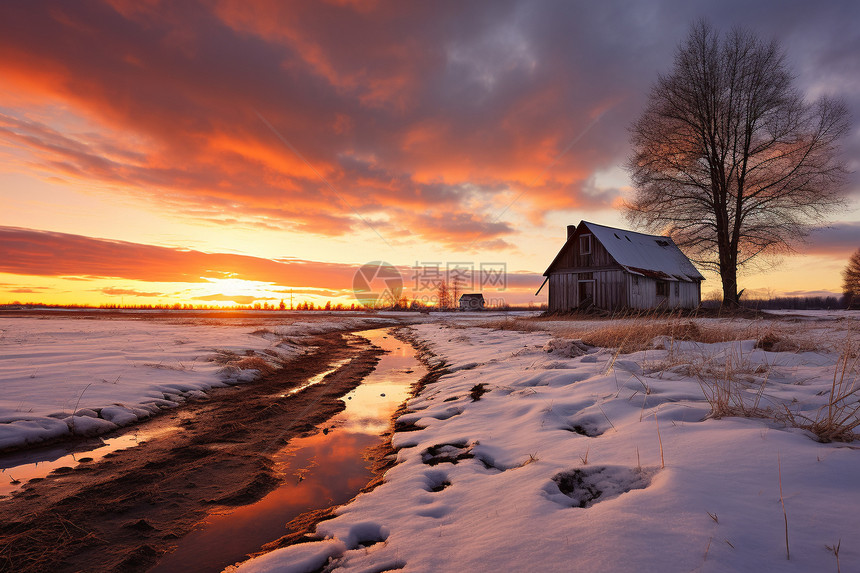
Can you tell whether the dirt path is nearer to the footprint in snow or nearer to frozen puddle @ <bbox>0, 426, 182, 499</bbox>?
frozen puddle @ <bbox>0, 426, 182, 499</bbox>

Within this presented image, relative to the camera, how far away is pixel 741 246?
21.0m

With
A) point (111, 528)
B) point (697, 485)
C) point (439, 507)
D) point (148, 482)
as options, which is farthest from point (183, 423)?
point (697, 485)

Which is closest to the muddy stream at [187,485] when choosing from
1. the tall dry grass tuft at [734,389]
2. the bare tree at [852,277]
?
the tall dry grass tuft at [734,389]

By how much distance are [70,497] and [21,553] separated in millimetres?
888

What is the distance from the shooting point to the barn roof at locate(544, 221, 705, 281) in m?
24.0

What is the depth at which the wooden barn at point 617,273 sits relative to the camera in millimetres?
23391

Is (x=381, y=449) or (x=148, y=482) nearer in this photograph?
(x=148, y=482)

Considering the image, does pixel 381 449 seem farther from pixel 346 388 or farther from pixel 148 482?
pixel 346 388

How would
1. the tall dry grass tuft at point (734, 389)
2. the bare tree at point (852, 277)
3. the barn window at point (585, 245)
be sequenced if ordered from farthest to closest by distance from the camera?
the bare tree at point (852, 277), the barn window at point (585, 245), the tall dry grass tuft at point (734, 389)

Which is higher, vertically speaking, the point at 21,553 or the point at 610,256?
the point at 610,256

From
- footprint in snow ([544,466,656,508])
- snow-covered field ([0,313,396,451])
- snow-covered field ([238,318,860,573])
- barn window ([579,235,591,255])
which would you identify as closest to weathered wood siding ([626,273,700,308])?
barn window ([579,235,591,255])

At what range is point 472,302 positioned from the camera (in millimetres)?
76375

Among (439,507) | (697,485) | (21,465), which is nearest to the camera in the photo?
(697,485)

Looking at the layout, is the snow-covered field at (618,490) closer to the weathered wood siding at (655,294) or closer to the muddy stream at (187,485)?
the muddy stream at (187,485)
